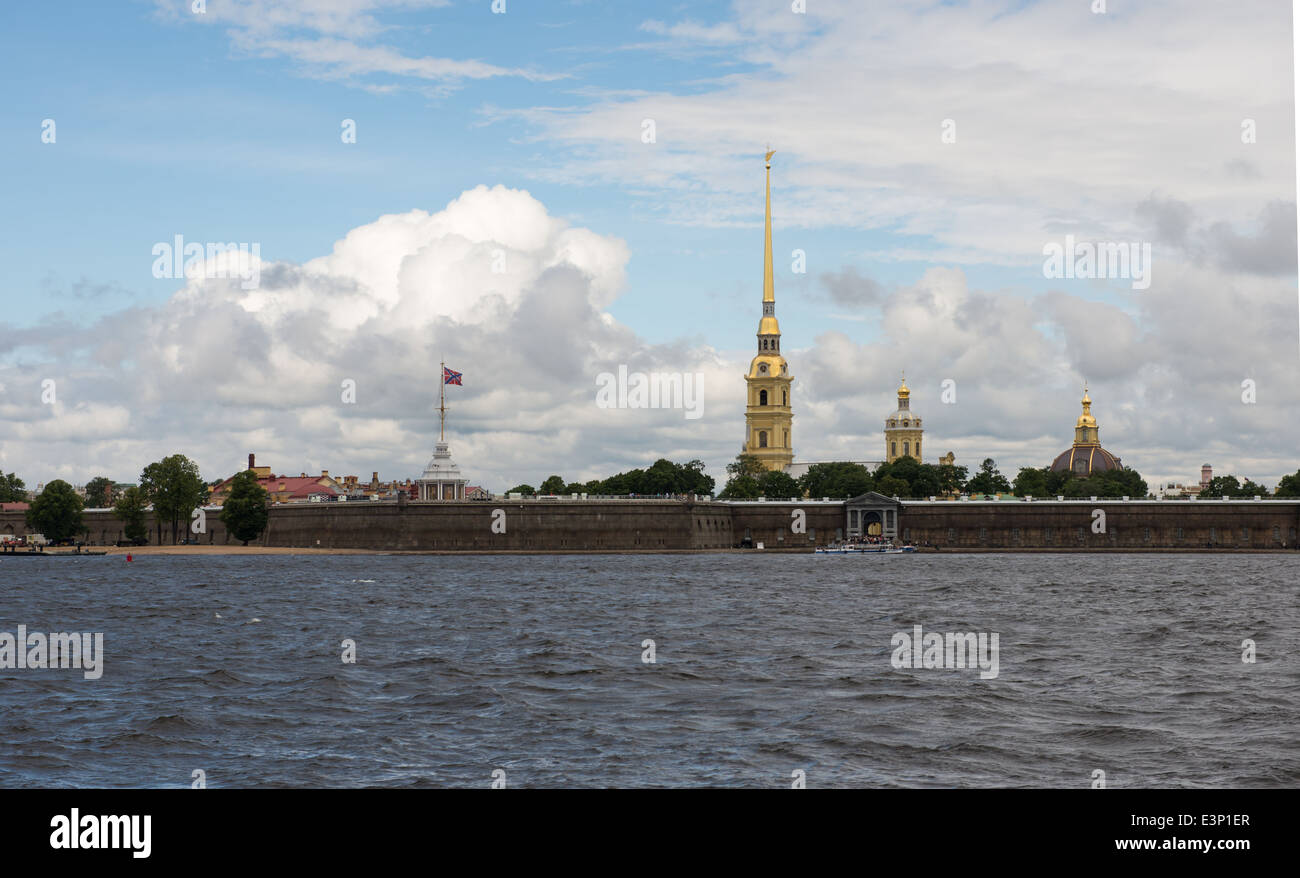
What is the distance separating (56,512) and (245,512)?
2175 centimetres

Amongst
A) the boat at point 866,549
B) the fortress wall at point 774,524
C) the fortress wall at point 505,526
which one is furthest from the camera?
the fortress wall at point 774,524

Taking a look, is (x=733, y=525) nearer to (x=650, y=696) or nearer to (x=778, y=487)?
(x=778, y=487)

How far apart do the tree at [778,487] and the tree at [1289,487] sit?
5660cm

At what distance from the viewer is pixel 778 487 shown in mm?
165375

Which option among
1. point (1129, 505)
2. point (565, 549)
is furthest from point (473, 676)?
point (1129, 505)

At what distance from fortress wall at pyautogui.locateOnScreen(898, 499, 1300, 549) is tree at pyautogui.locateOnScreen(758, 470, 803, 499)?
33.1m

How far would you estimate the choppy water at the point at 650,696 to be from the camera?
705 inches

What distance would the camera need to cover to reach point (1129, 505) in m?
131

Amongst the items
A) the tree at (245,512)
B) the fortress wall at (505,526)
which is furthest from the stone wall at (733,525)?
the tree at (245,512)

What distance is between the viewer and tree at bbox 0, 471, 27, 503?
189375 millimetres

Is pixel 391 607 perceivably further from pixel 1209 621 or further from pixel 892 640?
pixel 1209 621

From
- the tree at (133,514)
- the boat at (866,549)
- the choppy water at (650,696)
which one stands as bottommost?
the boat at (866,549)

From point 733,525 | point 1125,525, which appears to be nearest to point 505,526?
point 733,525

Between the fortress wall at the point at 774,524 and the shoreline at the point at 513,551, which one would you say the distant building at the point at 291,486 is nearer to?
the shoreline at the point at 513,551
